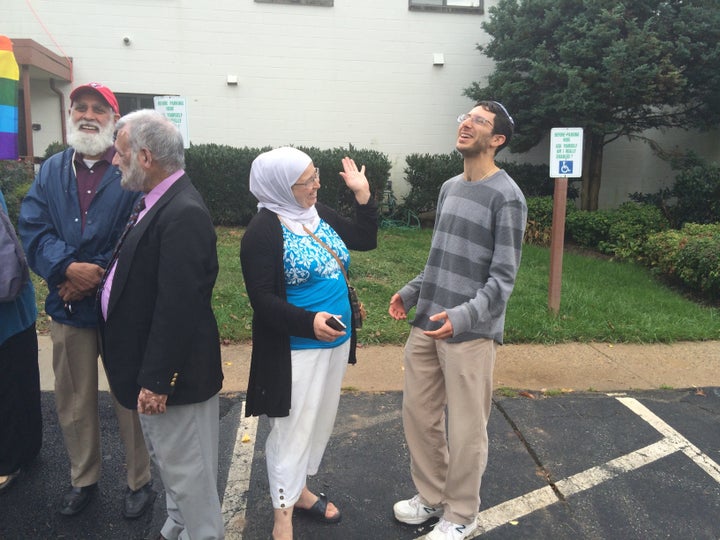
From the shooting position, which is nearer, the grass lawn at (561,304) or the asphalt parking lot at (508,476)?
the asphalt parking lot at (508,476)

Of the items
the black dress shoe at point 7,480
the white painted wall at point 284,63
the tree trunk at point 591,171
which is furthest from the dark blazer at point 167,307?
the tree trunk at point 591,171

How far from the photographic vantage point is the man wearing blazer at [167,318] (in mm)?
1996

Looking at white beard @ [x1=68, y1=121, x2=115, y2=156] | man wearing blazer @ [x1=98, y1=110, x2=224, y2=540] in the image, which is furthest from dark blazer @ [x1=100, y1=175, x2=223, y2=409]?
white beard @ [x1=68, y1=121, x2=115, y2=156]

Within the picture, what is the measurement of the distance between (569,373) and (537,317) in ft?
3.78

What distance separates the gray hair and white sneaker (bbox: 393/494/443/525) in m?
1.90

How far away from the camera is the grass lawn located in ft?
17.8

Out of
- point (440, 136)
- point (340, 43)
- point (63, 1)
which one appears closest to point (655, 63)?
point (440, 136)

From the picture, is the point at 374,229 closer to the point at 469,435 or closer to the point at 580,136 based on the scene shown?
the point at 469,435

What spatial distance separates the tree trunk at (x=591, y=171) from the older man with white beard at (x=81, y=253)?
33.4ft

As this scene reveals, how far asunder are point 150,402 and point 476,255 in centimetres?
142

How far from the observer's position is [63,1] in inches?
421

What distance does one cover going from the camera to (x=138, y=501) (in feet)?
9.09

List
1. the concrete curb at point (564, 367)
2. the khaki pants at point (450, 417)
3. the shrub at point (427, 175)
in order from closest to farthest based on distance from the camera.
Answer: the khaki pants at point (450, 417)
the concrete curb at point (564, 367)
the shrub at point (427, 175)

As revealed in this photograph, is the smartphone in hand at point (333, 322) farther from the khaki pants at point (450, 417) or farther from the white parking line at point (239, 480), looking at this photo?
the white parking line at point (239, 480)
